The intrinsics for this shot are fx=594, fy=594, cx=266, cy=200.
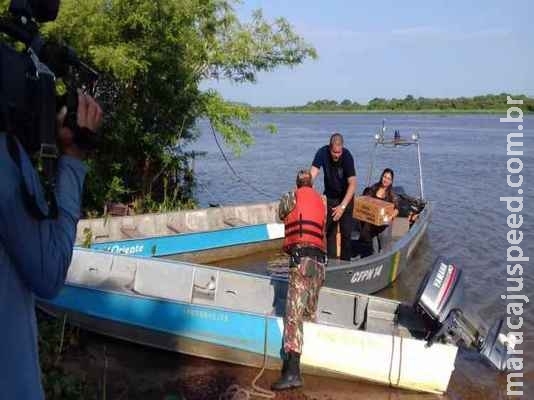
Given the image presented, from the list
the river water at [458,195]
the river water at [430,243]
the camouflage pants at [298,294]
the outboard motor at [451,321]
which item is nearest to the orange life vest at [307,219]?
the camouflage pants at [298,294]

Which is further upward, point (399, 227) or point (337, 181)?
point (337, 181)

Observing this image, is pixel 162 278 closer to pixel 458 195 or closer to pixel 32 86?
pixel 32 86

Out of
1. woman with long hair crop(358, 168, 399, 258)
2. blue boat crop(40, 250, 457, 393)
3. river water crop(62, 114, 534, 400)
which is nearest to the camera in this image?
blue boat crop(40, 250, 457, 393)

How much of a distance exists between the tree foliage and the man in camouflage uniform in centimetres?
507

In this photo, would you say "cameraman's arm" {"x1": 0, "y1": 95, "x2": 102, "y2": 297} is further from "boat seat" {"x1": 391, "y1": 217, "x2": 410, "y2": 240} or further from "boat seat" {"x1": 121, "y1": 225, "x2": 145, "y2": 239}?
"boat seat" {"x1": 391, "y1": 217, "x2": 410, "y2": 240}

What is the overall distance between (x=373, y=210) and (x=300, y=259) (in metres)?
4.19

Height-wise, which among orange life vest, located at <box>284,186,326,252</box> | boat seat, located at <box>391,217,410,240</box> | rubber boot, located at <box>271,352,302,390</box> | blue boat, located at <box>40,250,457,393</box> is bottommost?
rubber boot, located at <box>271,352,302,390</box>

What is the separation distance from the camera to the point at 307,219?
5.71 meters

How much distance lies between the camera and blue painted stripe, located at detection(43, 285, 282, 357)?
6.16 meters

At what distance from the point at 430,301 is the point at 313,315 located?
118 centimetres

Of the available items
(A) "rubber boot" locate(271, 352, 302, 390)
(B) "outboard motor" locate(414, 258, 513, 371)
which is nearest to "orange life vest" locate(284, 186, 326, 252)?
(A) "rubber boot" locate(271, 352, 302, 390)

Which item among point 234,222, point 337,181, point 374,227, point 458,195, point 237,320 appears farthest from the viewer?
point 458,195

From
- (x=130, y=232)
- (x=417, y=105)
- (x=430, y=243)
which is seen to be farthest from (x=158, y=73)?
(x=417, y=105)

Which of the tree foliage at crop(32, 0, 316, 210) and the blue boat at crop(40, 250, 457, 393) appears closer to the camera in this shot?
the blue boat at crop(40, 250, 457, 393)
